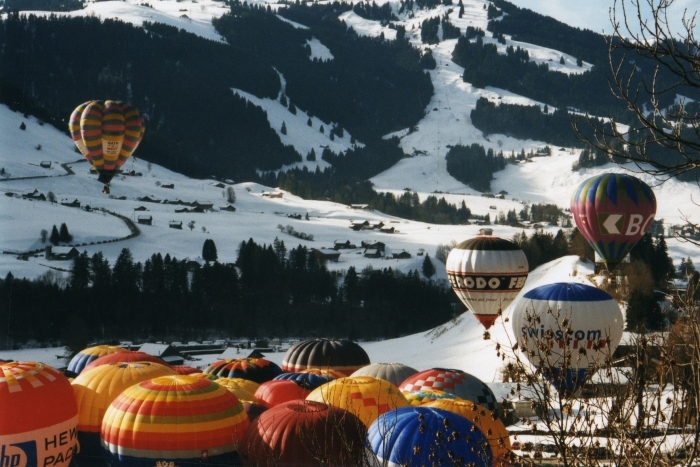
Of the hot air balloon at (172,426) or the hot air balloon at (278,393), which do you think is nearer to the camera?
the hot air balloon at (172,426)

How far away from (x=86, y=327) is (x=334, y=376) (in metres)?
40.8

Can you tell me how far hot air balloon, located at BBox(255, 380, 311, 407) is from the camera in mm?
22891

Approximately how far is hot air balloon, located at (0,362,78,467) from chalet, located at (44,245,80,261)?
59034mm

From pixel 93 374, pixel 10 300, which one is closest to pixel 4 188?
pixel 10 300

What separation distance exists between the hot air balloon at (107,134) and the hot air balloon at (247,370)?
95.9ft

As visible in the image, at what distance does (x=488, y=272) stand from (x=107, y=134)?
103 feet

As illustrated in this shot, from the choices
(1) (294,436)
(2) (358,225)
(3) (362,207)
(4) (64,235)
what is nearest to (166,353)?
(1) (294,436)

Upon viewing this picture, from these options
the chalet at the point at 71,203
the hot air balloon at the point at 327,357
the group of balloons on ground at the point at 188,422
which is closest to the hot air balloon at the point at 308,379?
the group of balloons on ground at the point at 188,422

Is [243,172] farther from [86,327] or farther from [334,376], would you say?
[334,376]

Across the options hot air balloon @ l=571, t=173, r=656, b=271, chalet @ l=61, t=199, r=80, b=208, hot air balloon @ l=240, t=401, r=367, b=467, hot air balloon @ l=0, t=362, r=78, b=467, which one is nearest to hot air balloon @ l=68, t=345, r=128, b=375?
hot air balloon @ l=0, t=362, r=78, b=467

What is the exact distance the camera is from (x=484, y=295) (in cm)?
3459

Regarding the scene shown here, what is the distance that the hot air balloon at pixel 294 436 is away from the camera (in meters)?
17.1

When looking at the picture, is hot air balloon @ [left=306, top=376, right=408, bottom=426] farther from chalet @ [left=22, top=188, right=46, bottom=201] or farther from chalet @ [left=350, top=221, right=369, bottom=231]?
chalet @ [left=350, top=221, right=369, bottom=231]

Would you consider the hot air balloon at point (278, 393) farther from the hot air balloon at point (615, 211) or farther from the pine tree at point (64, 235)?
the pine tree at point (64, 235)
